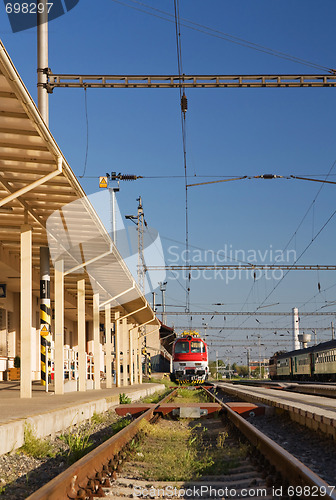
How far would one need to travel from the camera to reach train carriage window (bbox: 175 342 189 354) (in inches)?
1486

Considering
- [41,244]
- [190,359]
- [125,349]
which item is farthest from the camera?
[190,359]

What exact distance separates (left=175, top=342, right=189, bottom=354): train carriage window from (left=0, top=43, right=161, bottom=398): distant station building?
1098 centimetres

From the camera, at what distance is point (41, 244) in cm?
1723

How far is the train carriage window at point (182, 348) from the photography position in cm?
3775

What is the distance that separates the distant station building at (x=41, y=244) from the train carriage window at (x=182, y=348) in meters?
11.0

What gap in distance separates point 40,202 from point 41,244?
167 inches

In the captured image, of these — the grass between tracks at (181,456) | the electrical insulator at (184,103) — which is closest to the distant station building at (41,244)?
the grass between tracks at (181,456)

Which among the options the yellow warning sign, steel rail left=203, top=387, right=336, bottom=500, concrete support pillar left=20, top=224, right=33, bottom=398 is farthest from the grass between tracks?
the yellow warning sign

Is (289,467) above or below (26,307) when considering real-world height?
below

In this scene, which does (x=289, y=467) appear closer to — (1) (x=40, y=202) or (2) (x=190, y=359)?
(1) (x=40, y=202)

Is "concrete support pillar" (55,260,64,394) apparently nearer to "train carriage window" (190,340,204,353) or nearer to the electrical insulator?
the electrical insulator

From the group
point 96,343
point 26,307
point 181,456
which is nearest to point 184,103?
point 26,307

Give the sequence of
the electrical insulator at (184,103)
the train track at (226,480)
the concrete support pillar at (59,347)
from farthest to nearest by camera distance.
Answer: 1. the electrical insulator at (184,103)
2. the concrete support pillar at (59,347)
3. the train track at (226,480)

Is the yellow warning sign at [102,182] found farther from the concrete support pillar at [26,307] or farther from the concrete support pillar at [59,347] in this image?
the concrete support pillar at [26,307]
